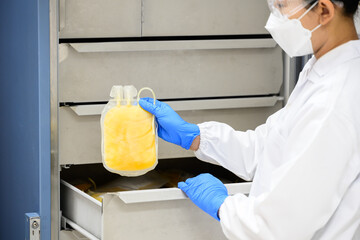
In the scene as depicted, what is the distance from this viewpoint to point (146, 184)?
7.45 feet

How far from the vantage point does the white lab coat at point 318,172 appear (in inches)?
51.3

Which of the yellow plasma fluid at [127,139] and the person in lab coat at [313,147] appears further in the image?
the yellow plasma fluid at [127,139]

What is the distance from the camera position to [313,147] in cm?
130

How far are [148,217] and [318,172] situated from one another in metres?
0.63

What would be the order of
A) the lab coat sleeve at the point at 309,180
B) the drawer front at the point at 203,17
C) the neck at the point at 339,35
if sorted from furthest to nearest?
the drawer front at the point at 203,17, the neck at the point at 339,35, the lab coat sleeve at the point at 309,180

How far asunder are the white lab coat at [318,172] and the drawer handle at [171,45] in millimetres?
712

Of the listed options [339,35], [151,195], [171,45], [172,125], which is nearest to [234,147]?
[172,125]

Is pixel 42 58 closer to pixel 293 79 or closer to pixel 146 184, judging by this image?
pixel 146 184

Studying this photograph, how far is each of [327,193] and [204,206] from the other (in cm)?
41

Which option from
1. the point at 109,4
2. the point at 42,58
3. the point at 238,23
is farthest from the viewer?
the point at 238,23

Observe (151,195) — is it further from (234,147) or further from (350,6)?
(350,6)

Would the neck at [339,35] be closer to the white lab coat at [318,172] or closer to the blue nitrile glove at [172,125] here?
the white lab coat at [318,172]

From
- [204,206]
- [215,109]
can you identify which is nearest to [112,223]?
[204,206]

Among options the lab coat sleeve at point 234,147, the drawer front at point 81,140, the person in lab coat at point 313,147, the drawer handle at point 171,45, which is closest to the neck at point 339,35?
the person in lab coat at point 313,147
